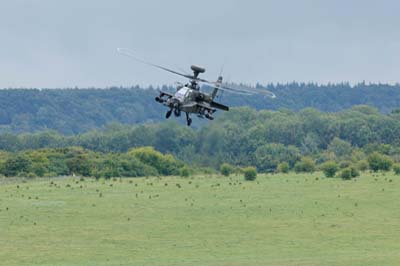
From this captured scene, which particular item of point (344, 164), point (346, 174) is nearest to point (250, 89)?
point (346, 174)

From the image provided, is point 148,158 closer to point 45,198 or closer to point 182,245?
point 45,198

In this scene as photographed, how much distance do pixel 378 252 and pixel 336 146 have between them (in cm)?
7861

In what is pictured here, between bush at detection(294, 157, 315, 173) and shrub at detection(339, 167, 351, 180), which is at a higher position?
bush at detection(294, 157, 315, 173)

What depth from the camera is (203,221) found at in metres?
92.3

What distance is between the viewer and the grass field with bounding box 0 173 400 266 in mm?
77688

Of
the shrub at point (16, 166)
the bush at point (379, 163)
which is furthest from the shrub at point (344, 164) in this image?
the shrub at point (16, 166)

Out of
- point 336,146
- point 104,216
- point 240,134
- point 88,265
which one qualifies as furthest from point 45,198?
point 336,146

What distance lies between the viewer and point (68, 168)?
13425 centimetres

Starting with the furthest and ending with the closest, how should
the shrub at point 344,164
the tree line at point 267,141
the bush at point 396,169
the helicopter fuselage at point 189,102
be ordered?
1. the shrub at point 344,164
2. the bush at point 396,169
3. the tree line at point 267,141
4. the helicopter fuselage at point 189,102

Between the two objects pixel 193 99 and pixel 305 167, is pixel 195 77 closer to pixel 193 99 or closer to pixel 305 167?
pixel 193 99

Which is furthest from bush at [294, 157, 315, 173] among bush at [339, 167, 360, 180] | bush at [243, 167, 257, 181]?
bush at [243, 167, 257, 181]

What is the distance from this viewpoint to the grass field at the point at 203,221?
77.7 m

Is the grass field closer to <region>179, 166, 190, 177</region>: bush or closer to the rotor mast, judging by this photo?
<region>179, 166, 190, 177</region>: bush

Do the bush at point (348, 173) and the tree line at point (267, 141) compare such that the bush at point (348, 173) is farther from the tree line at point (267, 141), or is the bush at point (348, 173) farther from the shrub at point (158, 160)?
the shrub at point (158, 160)
